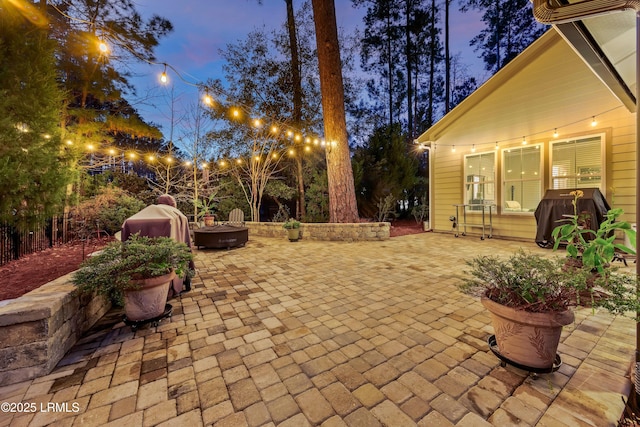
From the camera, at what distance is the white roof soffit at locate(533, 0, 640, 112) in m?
1.80

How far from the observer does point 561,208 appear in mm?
5379

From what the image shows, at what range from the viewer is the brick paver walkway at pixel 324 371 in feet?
4.52

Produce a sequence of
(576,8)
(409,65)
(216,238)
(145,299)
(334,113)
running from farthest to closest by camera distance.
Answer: (409,65)
(334,113)
(216,238)
(145,299)
(576,8)

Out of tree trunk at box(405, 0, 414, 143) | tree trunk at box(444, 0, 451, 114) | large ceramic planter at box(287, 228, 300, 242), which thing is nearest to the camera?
large ceramic planter at box(287, 228, 300, 242)

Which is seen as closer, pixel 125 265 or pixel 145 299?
pixel 125 265

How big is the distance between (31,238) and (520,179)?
11.5 metres

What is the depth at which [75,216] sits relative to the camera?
660 centimetres

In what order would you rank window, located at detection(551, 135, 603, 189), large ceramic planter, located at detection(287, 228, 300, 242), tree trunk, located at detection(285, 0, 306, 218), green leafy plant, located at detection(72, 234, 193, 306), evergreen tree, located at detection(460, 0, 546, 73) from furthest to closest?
evergreen tree, located at detection(460, 0, 546, 73), tree trunk, located at detection(285, 0, 306, 218), large ceramic planter, located at detection(287, 228, 300, 242), window, located at detection(551, 135, 603, 189), green leafy plant, located at detection(72, 234, 193, 306)

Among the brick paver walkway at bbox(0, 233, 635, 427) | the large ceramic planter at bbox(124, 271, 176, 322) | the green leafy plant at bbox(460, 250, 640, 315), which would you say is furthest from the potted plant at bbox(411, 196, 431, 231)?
the large ceramic planter at bbox(124, 271, 176, 322)

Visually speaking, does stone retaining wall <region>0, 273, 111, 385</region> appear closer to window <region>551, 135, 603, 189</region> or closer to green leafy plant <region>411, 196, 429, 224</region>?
window <region>551, 135, 603, 189</region>

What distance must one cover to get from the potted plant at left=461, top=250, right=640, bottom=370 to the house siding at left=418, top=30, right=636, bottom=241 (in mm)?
5751

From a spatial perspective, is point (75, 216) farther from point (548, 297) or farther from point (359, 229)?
point (548, 297)

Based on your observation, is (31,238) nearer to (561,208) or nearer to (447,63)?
(561,208)

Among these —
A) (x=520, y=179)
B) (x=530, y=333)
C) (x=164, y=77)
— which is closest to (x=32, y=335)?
(x=530, y=333)
